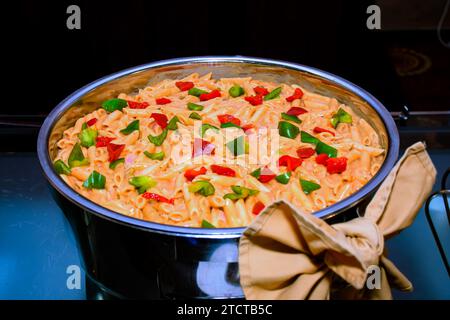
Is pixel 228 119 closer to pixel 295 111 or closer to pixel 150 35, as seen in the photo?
pixel 295 111

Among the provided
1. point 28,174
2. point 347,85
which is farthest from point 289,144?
point 28,174

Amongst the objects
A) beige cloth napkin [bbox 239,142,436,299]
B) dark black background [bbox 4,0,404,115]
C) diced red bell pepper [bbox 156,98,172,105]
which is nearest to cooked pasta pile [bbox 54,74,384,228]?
diced red bell pepper [bbox 156,98,172,105]

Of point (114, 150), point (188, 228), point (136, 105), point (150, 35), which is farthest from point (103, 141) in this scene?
point (150, 35)

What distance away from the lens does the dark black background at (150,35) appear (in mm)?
2760

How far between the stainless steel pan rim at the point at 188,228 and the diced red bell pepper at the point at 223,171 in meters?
0.35

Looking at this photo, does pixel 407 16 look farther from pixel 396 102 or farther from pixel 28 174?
pixel 28 174

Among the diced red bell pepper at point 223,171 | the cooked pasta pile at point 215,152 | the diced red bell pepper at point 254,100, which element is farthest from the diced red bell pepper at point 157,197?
the diced red bell pepper at point 254,100

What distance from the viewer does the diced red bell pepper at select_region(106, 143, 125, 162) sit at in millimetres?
1620

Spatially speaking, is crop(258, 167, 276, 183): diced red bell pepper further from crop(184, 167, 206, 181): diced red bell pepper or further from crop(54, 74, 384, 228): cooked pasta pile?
crop(184, 167, 206, 181): diced red bell pepper

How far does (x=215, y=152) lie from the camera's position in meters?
1.59

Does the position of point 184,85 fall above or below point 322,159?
above

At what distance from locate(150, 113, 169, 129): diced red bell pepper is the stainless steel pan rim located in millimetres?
197

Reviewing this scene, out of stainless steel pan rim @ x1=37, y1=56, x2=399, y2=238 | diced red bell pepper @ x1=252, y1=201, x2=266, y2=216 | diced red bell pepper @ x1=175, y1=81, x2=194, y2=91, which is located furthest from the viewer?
diced red bell pepper @ x1=175, y1=81, x2=194, y2=91

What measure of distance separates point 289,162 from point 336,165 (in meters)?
0.12
